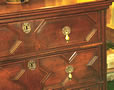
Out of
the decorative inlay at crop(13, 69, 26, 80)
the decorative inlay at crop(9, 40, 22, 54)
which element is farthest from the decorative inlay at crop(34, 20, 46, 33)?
the decorative inlay at crop(13, 69, 26, 80)

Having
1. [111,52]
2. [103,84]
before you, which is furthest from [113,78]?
[103,84]

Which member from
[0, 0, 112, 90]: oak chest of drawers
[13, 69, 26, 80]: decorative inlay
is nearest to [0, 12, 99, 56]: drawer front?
[0, 0, 112, 90]: oak chest of drawers

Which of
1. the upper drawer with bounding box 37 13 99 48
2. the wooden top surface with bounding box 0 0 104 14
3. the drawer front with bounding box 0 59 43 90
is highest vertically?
the wooden top surface with bounding box 0 0 104 14

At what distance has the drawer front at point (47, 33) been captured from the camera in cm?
121

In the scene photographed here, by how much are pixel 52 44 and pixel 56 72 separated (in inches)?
6.5

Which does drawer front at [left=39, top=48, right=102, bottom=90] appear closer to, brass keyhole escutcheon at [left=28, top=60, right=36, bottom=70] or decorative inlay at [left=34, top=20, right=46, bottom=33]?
brass keyhole escutcheon at [left=28, top=60, right=36, bottom=70]

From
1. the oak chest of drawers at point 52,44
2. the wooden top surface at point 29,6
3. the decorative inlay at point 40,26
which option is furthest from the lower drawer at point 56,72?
the wooden top surface at point 29,6

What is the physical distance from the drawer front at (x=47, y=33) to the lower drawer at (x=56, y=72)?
69 millimetres

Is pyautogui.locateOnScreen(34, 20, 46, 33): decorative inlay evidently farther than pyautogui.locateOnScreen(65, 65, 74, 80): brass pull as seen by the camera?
No

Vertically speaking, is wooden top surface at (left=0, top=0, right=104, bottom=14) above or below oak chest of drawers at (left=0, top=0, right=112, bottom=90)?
above

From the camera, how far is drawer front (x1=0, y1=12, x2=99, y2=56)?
3.95 feet

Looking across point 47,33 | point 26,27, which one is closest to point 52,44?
point 47,33

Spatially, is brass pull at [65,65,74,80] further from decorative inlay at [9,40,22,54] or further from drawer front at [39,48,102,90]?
decorative inlay at [9,40,22,54]

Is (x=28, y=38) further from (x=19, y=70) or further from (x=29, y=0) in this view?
(x=29, y=0)
